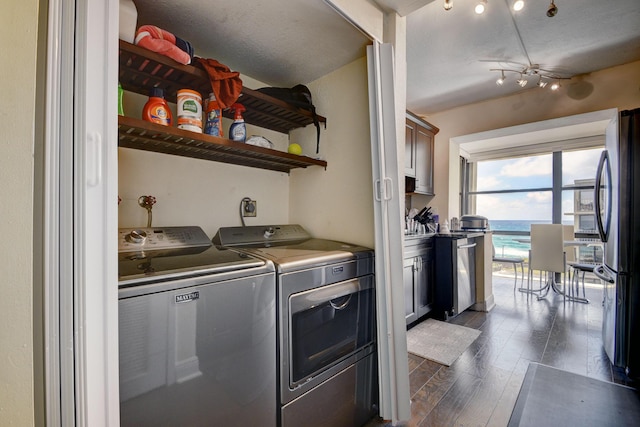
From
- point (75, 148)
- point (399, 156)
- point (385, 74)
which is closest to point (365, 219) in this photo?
point (399, 156)

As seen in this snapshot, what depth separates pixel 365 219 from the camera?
5.25 feet

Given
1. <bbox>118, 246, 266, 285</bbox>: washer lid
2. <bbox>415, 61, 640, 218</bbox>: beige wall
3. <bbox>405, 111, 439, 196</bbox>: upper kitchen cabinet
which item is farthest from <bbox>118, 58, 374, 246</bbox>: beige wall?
<bbox>415, 61, 640, 218</bbox>: beige wall

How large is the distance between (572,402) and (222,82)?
2617 mm

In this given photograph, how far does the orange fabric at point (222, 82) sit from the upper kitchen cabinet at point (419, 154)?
90.9 inches

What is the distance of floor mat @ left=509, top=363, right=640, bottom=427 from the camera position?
4.82 ft

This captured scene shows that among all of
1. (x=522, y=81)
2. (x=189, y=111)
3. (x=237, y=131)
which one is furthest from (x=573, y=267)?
(x=189, y=111)

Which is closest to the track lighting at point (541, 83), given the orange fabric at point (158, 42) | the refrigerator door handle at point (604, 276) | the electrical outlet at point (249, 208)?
the refrigerator door handle at point (604, 276)

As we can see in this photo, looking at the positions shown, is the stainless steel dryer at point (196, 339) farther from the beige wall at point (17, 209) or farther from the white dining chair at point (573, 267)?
the white dining chair at point (573, 267)

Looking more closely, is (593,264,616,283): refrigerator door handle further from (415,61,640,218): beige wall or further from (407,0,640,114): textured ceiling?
(407,0,640,114): textured ceiling

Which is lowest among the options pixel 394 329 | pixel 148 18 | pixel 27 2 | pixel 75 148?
pixel 394 329

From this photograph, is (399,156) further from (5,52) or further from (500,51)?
(500,51)

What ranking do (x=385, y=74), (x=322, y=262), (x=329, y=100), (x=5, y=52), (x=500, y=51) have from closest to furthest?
(x=5, y=52) < (x=322, y=262) < (x=385, y=74) < (x=329, y=100) < (x=500, y=51)

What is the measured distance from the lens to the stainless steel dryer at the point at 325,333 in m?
1.13

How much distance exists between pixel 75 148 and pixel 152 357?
1.95 ft
